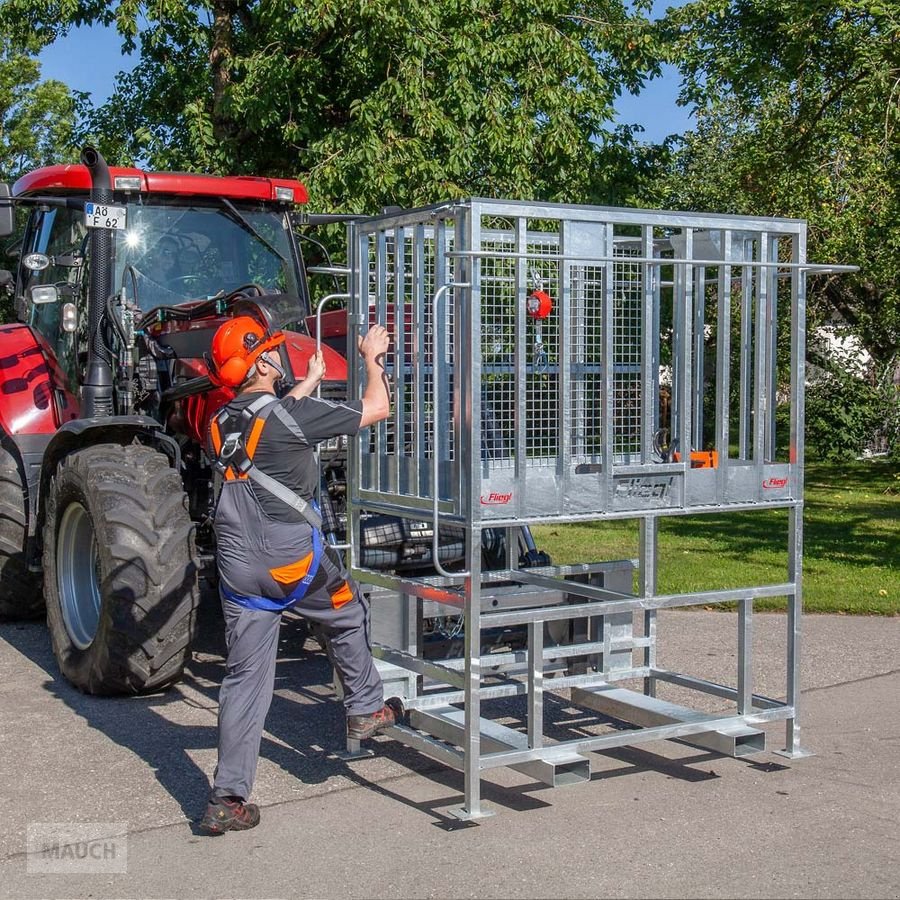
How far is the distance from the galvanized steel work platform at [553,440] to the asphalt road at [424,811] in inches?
8.4

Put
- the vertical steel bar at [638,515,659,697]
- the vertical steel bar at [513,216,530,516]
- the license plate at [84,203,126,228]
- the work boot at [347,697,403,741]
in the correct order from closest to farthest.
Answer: the vertical steel bar at [513,216,530,516] → the work boot at [347,697,403,741] → the vertical steel bar at [638,515,659,697] → the license plate at [84,203,126,228]

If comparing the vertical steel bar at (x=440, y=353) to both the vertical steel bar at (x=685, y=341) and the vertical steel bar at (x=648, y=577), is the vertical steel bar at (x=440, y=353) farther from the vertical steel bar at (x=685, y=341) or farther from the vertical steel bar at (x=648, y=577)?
the vertical steel bar at (x=648, y=577)

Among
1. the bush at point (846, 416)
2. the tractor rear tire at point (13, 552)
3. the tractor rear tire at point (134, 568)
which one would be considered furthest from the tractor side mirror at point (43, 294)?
the bush at point (846, 416)

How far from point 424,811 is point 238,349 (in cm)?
198

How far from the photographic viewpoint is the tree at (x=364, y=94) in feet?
43.6

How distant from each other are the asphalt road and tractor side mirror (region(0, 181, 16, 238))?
98.0 inches

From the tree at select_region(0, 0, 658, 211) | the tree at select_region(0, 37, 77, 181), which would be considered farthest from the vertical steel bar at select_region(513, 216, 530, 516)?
the tree at select_region(0, 37, 77, 181)

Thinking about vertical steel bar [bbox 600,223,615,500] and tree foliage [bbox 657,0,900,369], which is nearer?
vertical steel bar [bbox 600,223,615,500]

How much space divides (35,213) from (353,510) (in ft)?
13.2

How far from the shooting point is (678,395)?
5.62 metres

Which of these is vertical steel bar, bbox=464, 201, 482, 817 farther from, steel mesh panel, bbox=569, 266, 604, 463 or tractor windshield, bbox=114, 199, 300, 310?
tractor windshield, bbox=114, 199, 300, 310

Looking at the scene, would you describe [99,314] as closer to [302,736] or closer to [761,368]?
[302,736]

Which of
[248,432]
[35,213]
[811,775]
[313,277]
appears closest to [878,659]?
[811,775]

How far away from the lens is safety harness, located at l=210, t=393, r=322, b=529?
4895 millimetres
